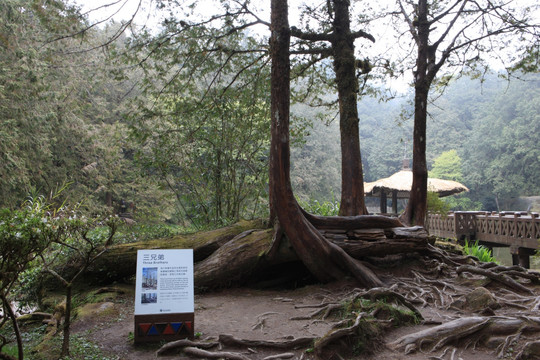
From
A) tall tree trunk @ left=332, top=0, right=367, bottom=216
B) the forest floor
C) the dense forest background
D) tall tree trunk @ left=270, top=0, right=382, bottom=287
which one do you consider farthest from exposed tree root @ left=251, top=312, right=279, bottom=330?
the dense forest background

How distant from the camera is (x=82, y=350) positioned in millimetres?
3947

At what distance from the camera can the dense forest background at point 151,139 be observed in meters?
9.20

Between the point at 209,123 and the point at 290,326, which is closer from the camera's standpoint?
the point at 290,326

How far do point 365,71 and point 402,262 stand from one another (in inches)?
177

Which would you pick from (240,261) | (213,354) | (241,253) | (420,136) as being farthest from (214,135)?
(213,354)

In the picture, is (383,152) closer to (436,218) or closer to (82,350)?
(436,218)

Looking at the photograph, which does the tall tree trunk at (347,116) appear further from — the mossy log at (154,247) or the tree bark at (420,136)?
the mossy log at (154,247)

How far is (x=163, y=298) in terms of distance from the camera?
4.25 metres

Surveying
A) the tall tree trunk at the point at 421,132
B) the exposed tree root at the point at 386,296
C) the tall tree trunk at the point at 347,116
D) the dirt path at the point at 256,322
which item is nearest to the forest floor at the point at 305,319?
the dirt path at the point at 256,322

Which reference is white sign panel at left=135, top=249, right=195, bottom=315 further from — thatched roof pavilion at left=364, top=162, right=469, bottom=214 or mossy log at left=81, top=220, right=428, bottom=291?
thatched roof pavilion at left=364, top=162, right=469, bottom=214

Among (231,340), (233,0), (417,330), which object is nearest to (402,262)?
(417,330)

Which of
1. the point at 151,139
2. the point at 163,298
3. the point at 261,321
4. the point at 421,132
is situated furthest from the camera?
the point at 151,139

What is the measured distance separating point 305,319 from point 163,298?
1828mm

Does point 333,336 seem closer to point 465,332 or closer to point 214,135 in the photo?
point 465,332
